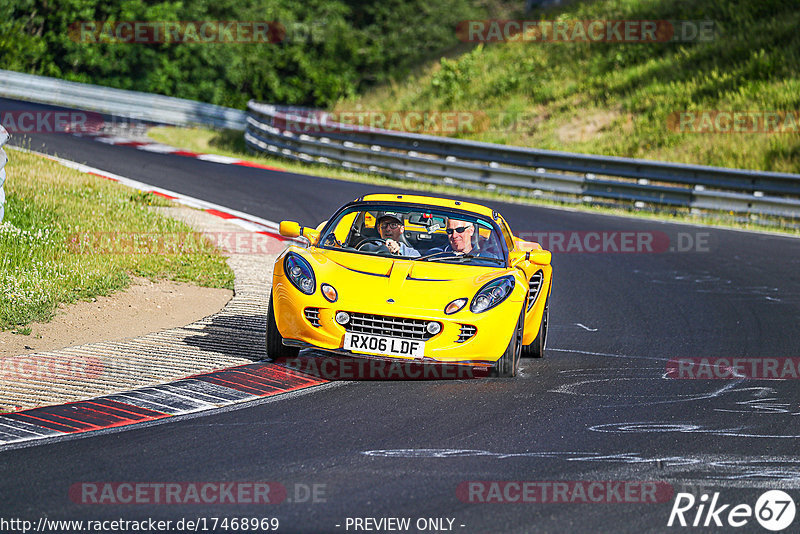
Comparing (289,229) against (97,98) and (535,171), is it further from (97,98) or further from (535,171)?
(97,98)

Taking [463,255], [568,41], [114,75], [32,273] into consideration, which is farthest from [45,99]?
[463,255]

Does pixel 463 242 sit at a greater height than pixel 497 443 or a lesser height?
greater

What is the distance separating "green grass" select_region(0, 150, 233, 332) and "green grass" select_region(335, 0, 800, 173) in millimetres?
14640

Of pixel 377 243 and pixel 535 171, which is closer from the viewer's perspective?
pixel 377 243

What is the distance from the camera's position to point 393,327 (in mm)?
7625

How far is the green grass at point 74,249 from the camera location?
988 cm

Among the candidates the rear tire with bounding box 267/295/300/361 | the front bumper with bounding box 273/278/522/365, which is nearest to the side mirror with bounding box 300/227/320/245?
the rear tire with bounding box 267/295/300/361

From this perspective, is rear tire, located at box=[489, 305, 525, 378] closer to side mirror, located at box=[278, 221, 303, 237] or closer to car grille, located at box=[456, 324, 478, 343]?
car grille, located at box=[456, 324, 478, 343]

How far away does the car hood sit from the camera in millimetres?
7711

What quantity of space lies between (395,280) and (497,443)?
2.07 metres

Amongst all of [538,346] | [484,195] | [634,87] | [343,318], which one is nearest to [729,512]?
[343,318]

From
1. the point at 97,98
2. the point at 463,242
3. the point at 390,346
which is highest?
the point at 97,98

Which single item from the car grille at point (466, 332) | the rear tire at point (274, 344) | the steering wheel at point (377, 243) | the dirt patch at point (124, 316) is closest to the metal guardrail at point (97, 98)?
the dirt patch at point (124, 316)

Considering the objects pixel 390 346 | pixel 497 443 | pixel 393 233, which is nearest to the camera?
pixel 497 443
